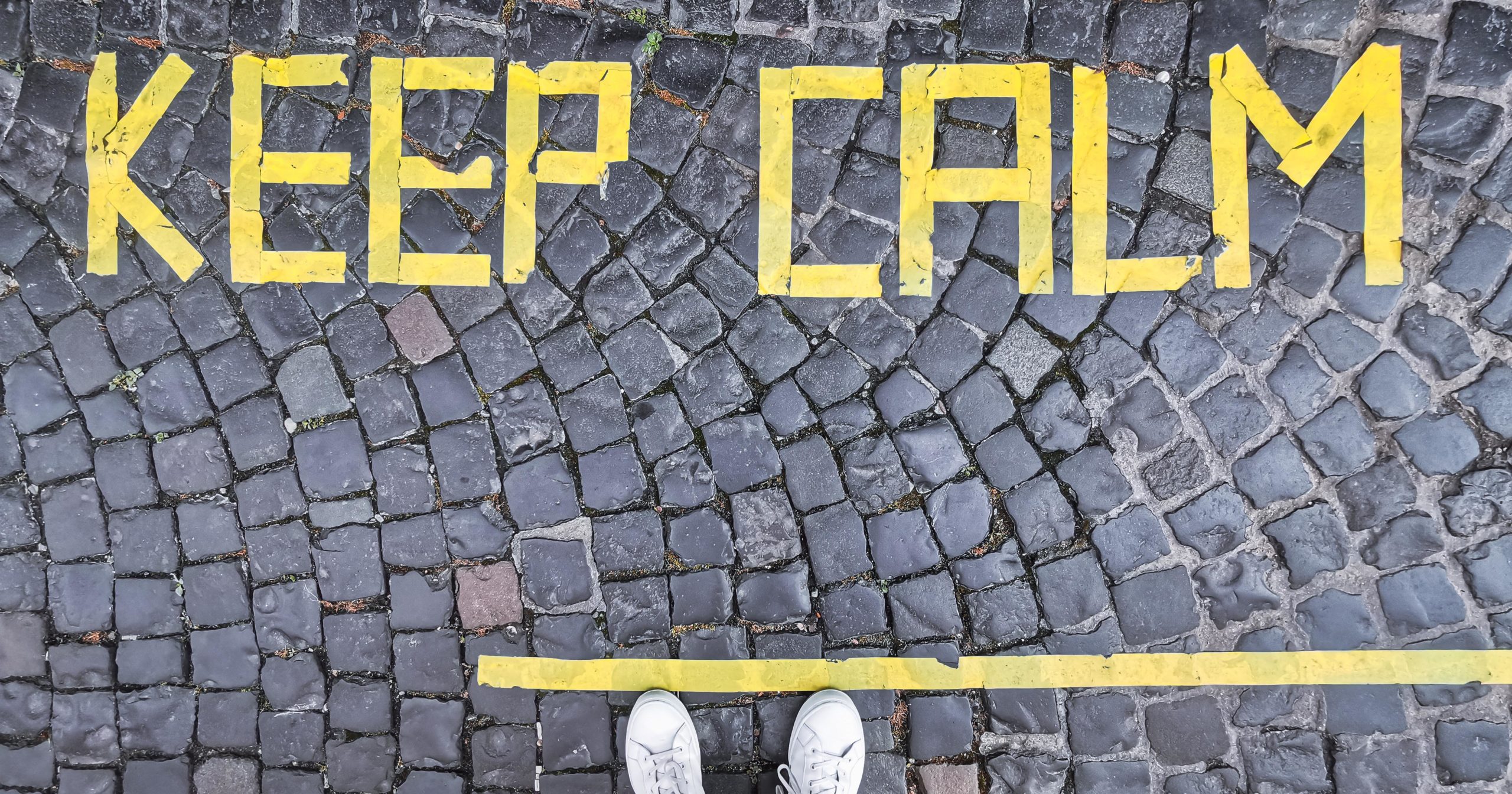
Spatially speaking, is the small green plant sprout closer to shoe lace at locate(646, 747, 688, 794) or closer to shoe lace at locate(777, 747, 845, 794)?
shoe lace at locate(646, 747, 688, 794)

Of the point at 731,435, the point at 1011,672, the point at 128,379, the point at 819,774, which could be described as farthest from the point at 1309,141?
the point at 128,379

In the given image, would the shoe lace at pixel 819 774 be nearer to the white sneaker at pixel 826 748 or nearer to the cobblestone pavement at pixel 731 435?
the white sneaker at pixel 826 748

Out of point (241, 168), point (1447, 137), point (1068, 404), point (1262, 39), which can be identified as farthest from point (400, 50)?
point (1447, 137)

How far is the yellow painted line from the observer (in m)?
2.69

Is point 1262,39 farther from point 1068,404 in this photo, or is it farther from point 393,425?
point 393,425

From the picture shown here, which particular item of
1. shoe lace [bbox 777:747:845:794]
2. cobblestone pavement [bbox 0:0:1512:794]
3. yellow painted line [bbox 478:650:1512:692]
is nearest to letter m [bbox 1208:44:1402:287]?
cobblestone pavement [bbox 0:0:1512:794]

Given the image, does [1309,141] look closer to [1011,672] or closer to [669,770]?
[1011,672]

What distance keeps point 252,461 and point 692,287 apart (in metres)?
1.90

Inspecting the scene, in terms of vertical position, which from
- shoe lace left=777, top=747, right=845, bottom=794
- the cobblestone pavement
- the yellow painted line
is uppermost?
the cobblestone pavement

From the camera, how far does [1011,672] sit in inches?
109

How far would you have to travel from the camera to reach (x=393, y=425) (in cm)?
283

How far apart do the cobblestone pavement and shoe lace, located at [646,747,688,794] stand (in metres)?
0.13

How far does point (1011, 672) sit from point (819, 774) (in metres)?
0.84

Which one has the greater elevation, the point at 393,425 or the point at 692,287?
the point at 692,287
